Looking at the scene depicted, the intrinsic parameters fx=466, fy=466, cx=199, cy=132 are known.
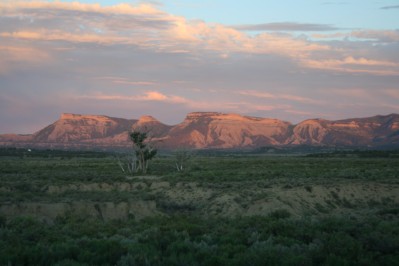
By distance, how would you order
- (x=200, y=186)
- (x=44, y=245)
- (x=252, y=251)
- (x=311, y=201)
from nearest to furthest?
1. (x=252, y=251)
2. (x=44, y=245)
3. (x=311, y=201)
4. (x=200, y=186)

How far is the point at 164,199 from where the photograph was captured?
3238cm

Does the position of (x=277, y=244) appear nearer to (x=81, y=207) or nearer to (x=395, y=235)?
(x=395, y=235)

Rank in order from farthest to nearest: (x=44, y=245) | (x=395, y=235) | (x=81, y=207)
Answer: (x=81, y=207)
(x=395, y=235)
(x=44, y=245)

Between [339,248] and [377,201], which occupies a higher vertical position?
[339,248]

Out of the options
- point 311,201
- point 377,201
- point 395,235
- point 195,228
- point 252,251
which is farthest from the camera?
point 377,201

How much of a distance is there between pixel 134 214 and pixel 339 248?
15.9m

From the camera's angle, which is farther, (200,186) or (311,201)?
(200,186)

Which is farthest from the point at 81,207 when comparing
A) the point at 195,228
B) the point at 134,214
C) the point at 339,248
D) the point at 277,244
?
the point at 339,248

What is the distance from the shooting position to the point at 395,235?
12820mm

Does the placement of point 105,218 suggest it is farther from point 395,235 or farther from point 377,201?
point 377,201

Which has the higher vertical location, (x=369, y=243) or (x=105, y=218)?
(x=369, y=243)

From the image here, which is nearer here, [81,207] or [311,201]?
[81,207]

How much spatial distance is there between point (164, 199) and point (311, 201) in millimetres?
10108

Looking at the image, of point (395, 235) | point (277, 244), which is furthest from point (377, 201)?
point (277, 244)
